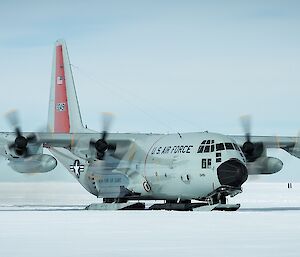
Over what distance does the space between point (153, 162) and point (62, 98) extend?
10.5 metres

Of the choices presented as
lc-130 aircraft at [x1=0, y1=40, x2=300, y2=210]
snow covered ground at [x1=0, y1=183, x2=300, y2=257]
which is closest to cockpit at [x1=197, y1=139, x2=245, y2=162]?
lc-130 aircraft at [x1=0, y1=40, x2=300, y2=210]

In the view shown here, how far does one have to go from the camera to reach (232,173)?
31.2 meters

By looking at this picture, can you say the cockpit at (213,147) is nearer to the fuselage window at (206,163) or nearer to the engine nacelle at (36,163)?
the fuselage window at (206,163)

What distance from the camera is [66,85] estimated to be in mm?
43125

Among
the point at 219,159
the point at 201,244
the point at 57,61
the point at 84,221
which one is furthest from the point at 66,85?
the point at 201,244

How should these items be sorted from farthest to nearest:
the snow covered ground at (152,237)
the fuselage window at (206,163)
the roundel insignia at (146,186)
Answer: the roundel insignia at (146,186) < the fuselage window at (206,163) < the snow covered ground at (152,237)

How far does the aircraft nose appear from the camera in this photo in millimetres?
31109

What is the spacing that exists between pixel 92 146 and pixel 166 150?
3889 millimetres

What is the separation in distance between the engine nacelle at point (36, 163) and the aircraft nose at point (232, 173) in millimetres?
7610

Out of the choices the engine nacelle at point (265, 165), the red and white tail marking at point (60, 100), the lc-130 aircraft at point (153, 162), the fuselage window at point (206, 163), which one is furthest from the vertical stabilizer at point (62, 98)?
the fuselage window at point (206, 163)

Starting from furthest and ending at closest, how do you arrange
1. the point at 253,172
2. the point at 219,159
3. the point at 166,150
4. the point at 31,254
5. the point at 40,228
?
the point at 253,172, the point at 166,150, the point at 219,159, the point at 40,228, the point at 31,254

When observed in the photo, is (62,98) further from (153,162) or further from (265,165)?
(265,165)

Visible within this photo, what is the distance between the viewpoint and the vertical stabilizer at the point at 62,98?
1661 inches

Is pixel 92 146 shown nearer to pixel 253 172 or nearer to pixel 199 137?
pixel 199 137
